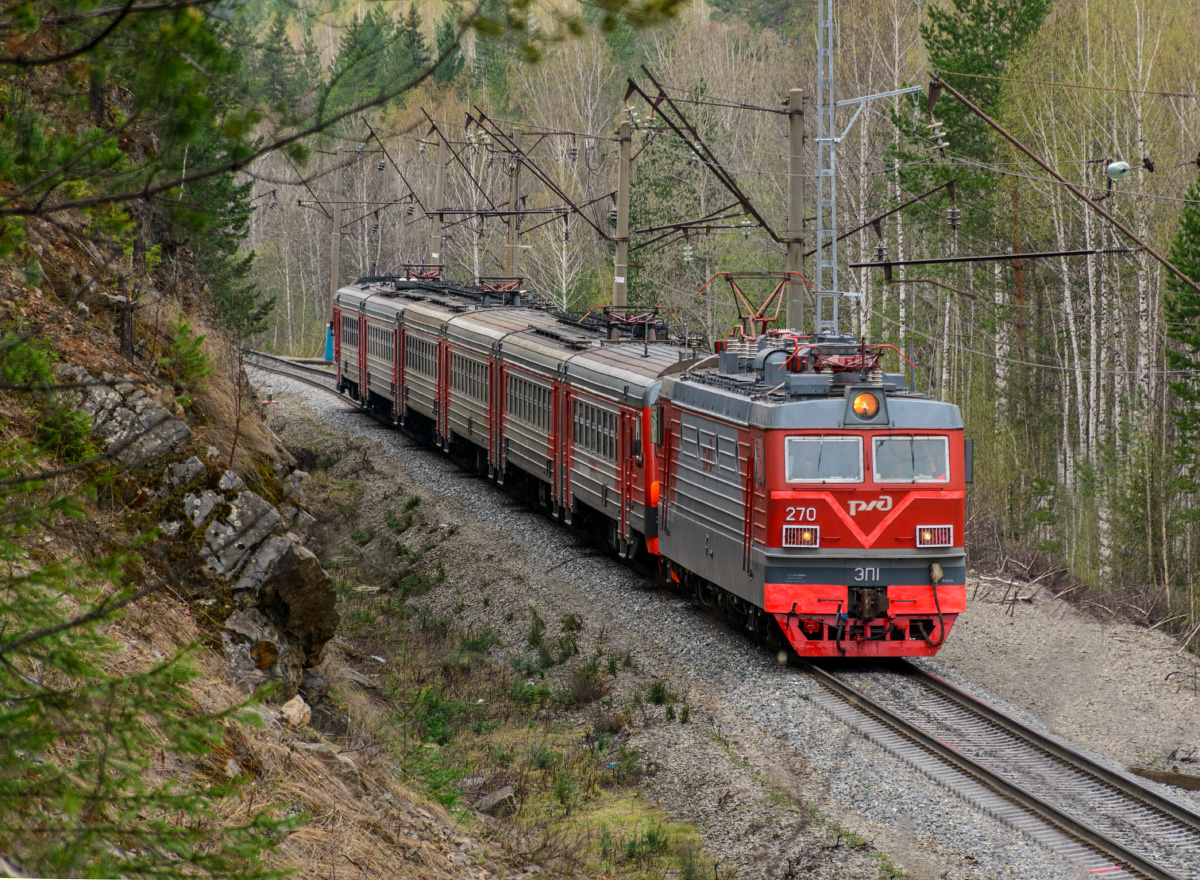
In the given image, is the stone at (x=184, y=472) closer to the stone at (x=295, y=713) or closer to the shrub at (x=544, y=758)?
the stone at (x=295, y=713)

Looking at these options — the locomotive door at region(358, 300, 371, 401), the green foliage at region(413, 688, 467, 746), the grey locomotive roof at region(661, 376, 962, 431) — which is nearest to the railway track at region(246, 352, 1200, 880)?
the grey locomotive roof at region(661, 376, 962, 431)

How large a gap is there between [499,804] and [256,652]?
89.7 inches

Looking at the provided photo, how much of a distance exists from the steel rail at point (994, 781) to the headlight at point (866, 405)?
2.62 m

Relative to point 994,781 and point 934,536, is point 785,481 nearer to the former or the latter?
point 934,536

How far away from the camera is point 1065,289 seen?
29594 millimetres

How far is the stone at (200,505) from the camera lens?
938 cm

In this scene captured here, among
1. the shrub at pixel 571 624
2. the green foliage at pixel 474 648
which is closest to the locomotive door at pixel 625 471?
the shrub at pixel 571 624

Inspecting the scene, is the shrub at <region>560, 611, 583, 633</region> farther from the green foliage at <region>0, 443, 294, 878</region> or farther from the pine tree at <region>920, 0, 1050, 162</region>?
the pine tree at <region>920, 0, 1050, 162</region>

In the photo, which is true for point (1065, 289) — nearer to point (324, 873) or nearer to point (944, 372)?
point (944, 372)

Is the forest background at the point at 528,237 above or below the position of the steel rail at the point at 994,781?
above

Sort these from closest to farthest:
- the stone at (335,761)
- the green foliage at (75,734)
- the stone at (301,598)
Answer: the green foliage at (75,734) → the stone at (335,761) → the stone at (301,598)

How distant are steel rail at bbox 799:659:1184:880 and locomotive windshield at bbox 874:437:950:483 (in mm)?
2120

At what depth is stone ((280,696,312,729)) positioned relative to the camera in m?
8.85

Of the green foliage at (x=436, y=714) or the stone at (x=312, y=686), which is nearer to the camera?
the stone at (x=312, y=686)
